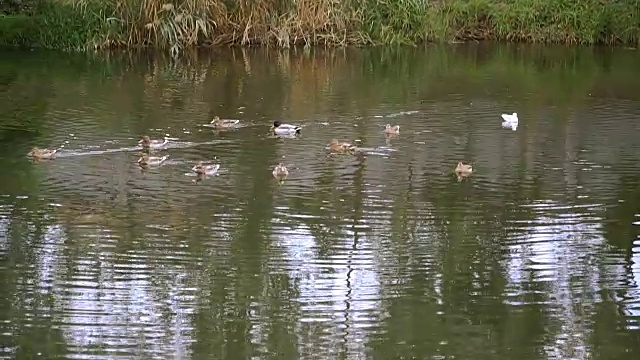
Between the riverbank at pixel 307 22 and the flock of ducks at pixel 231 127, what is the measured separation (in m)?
9.24

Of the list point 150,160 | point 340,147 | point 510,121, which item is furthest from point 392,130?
point 150,160

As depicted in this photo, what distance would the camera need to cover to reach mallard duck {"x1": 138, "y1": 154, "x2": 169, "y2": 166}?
12.2 m

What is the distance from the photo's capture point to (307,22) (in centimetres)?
2484

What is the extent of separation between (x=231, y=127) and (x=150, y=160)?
2.51 meters

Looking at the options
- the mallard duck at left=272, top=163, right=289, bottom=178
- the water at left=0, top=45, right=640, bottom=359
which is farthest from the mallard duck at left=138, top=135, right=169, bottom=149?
the mallard duck at left=272, top=163, right=289, bottom=178

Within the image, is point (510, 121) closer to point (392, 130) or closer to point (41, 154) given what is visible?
point (392, 130)

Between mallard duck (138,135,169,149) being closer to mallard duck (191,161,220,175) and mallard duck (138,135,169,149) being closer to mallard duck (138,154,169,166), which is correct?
mallard duck (138,154,169,166)

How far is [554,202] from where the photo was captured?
10.7 m

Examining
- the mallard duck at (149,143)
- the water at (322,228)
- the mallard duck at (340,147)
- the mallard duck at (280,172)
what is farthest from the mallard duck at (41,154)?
the mallard duck at (340,147)

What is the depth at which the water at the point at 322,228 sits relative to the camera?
7.27 metres

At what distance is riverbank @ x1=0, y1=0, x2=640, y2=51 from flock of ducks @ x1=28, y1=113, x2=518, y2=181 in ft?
30.3

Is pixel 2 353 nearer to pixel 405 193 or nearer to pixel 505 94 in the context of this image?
pixel 405 193

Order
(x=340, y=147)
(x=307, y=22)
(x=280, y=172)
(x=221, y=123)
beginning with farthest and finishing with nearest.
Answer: (x=307, y=22)
(x=221, y=123)
(x=340, y=147)
(x=280, y=172)

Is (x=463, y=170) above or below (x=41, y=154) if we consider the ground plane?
above
